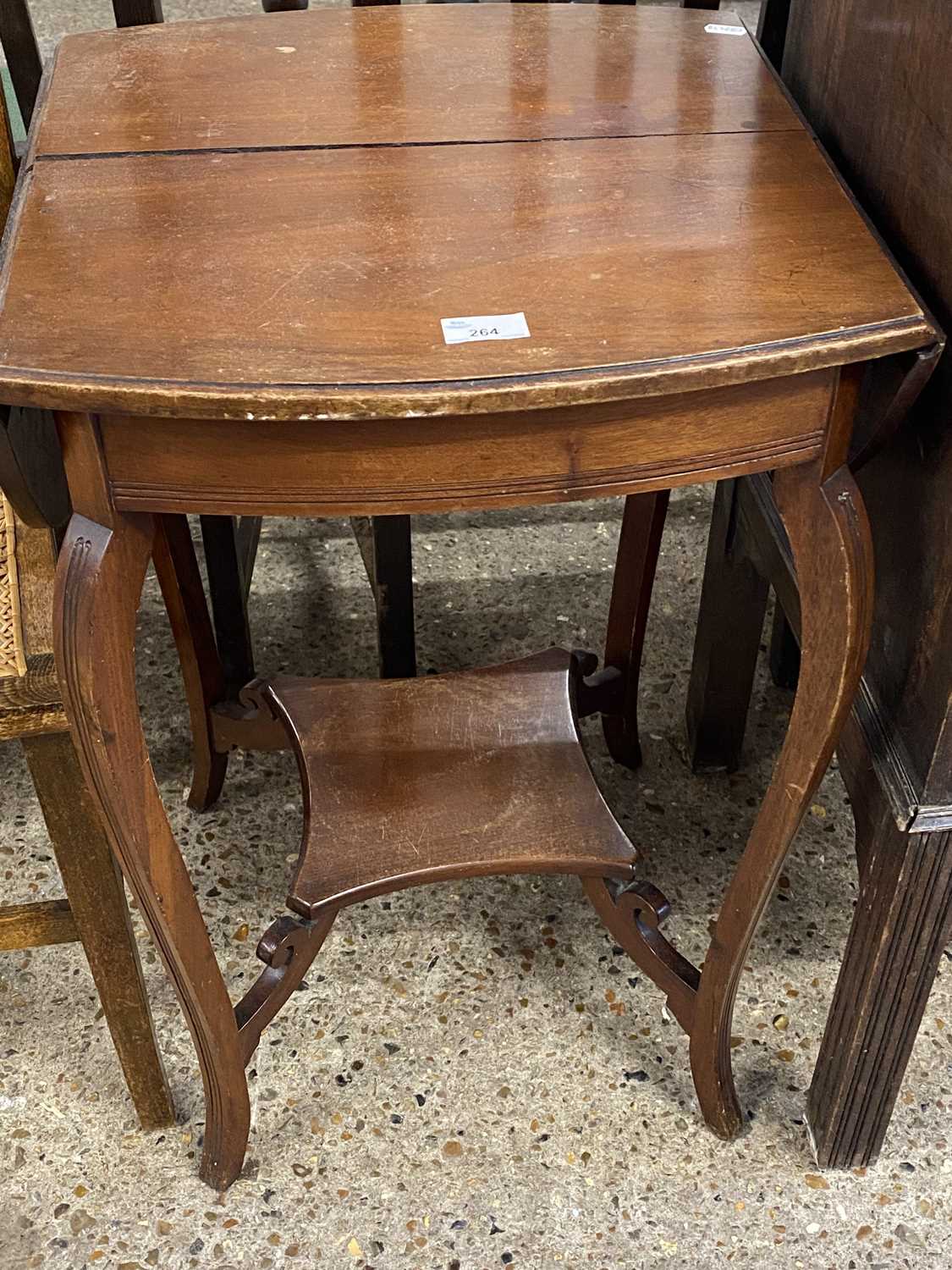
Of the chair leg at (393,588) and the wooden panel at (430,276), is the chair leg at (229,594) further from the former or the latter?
the wooden panel at (430,276)

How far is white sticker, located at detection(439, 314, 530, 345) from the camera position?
2.78 feet

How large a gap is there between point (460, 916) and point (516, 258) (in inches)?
34.6

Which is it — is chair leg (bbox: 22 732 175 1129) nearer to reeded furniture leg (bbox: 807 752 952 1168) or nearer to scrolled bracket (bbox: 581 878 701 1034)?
scrolled bracket (bbox: 581 878 701 1034)

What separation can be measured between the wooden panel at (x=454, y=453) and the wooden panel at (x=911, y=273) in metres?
0.13

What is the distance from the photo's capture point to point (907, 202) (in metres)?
0.99

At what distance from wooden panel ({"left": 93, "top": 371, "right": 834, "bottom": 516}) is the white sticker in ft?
0.17

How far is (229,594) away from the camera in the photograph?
5.39 ft

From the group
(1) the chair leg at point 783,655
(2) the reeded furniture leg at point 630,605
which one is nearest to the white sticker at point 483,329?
(2) the reeded furniture leg at point 630,605

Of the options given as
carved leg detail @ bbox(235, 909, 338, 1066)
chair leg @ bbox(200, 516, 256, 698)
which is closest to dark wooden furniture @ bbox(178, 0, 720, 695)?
chair leg @ bbox(200, 516, 256, 698)

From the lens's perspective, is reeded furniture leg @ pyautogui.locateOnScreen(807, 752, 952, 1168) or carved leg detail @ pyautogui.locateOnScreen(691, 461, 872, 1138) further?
reeded furniture leg @ pyautogui.locateOnScreen(807, 752, 952, 1168)

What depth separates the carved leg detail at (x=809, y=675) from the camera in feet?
3.11

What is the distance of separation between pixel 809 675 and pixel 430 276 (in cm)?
42

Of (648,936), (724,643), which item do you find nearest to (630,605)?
(724,643)

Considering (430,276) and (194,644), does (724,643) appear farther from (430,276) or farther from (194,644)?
(430,276)
